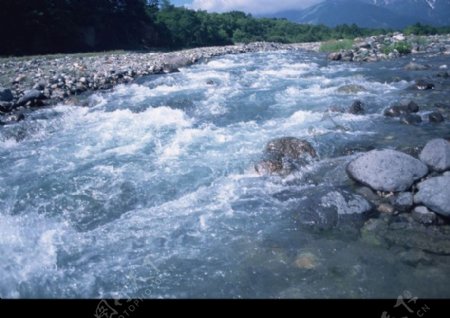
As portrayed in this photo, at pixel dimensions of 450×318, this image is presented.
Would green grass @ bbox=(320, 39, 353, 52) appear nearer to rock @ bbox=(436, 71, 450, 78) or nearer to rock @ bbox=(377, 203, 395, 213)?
rock @ bbox=(436, 71, 450, 78)

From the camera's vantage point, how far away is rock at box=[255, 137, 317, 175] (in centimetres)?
703

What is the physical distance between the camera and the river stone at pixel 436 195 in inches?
203

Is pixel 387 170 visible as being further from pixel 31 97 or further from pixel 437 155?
pixel 31 97

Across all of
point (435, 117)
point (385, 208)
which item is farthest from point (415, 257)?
point (435, 117)

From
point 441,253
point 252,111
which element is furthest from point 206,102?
point 441,253

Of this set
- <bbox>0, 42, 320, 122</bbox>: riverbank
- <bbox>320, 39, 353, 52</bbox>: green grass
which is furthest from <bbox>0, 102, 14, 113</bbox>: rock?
<bbox>320, 39, 353, 52</bbox>: green grass

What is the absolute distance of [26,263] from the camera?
4797 millimetres

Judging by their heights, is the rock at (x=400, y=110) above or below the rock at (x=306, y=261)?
above

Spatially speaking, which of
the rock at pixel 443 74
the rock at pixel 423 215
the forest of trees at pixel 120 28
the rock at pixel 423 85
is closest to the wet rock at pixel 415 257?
the rock at pixel 423 215

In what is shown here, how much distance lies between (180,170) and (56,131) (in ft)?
15.8

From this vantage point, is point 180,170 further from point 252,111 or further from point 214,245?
point 252,111

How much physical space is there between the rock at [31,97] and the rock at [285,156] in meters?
8.83

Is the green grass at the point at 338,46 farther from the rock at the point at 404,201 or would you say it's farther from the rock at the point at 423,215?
the rock at the point at 423,215
